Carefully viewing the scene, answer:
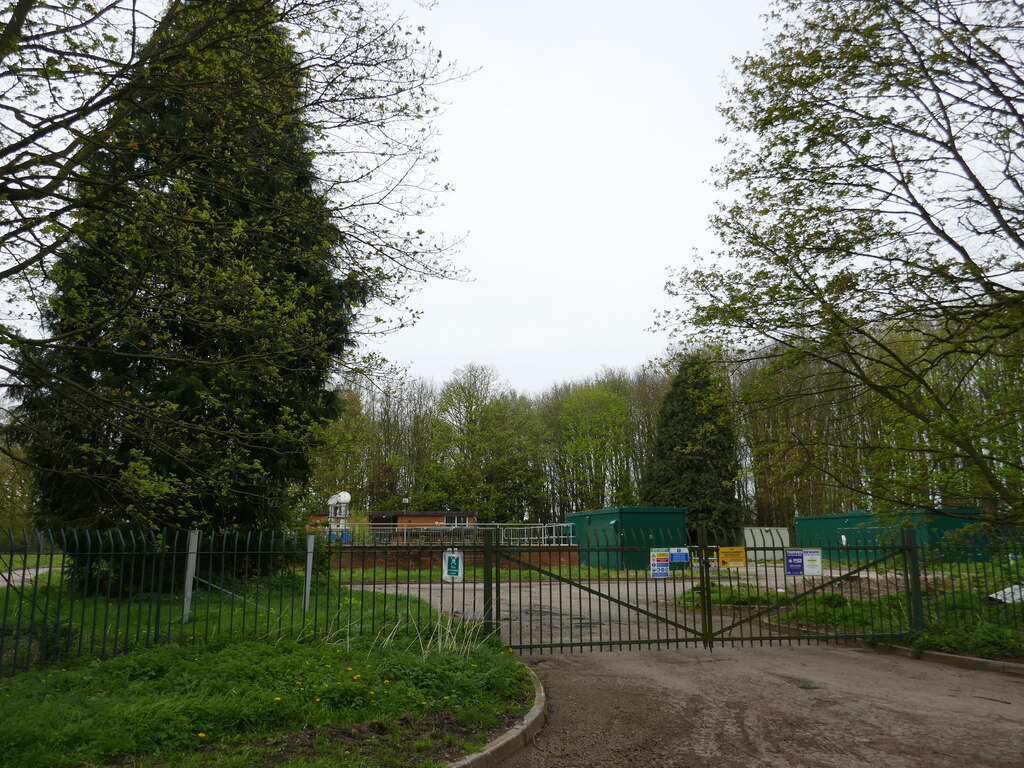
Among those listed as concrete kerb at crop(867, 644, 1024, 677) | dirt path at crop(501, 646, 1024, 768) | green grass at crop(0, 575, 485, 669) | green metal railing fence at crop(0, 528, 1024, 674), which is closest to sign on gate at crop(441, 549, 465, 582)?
green metal railing fence at crop(0, 528, 1024, 674)

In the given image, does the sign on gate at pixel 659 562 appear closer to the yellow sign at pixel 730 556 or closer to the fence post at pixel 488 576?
the yellow sign at pixel 730 556

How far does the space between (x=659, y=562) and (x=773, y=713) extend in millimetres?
3463

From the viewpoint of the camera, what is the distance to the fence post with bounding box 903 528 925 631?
11420mm

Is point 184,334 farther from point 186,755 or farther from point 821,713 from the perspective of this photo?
point 821,713

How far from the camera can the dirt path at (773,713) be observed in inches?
246

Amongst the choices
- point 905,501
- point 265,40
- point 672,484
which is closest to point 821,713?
point 905,501

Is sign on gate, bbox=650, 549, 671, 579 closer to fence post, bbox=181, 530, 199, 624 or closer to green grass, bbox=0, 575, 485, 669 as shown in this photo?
green grass, bbox=0, 575, 485, 669

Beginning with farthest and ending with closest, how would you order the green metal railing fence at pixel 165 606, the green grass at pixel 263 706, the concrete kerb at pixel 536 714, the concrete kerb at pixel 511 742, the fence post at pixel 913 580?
the fence post at pixel 913 580, the green metal railing fence at pixel 165 606, the concrete kerb at pixel 536 714, the concrete kerb at pixel 511 742, the green grass at pixel 263 706

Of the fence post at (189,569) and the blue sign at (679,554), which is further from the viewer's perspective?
the blue sign at (679,554)

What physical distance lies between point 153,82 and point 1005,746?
10.3 metres

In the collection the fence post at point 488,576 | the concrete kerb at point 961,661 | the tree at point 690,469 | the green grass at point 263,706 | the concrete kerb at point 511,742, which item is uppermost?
the tree at point 690,469

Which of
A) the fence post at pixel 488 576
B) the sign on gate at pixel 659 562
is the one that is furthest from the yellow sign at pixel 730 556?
the fence post at pixel 488 576

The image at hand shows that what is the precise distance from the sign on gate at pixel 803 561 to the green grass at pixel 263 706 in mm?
5390

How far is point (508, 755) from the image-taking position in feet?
20.3
